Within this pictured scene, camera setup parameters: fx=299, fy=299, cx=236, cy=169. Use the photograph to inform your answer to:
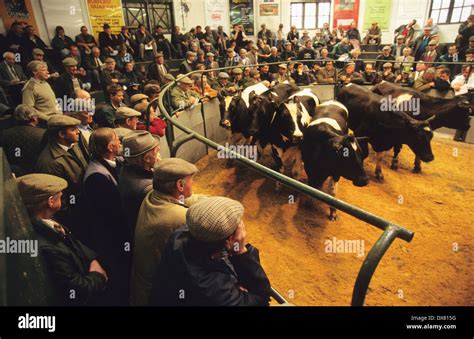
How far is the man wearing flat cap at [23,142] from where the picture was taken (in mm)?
3213

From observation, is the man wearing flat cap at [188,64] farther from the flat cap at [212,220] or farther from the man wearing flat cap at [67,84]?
the flat cap at [212,220]

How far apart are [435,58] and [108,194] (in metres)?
12.8

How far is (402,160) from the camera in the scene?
6703mm

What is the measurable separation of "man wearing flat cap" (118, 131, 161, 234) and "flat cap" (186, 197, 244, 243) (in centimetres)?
105

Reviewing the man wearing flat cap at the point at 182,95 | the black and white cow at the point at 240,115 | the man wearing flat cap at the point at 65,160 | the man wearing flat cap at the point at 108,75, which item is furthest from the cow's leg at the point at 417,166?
the man wearing flat cap at the point at 108,75

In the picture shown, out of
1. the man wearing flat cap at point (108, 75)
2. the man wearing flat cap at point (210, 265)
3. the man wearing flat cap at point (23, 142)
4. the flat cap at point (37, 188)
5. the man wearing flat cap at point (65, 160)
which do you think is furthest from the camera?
the man wearing flat cap at point (108, 75)

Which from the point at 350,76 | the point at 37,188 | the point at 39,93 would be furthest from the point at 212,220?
the point at 350,76

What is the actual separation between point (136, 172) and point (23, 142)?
1707 mm

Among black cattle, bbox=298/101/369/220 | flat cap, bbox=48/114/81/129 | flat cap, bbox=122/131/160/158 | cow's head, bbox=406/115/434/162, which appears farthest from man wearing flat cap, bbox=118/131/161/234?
cow's head, bbox=406/115/434/162

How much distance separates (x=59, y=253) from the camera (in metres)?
1.75

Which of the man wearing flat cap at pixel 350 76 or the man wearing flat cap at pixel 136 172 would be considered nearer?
the man wearing flat cap at pixel 136 172

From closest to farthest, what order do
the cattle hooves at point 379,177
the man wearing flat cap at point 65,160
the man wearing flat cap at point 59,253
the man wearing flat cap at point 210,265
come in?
the man wearing flat cap at point 210,265 → the man wearing flat cap at point 59,253 → the man wearing flat cap at point 65,160 → the cattle hooves at point 379,177

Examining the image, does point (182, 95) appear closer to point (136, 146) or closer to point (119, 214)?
point (136, 146)

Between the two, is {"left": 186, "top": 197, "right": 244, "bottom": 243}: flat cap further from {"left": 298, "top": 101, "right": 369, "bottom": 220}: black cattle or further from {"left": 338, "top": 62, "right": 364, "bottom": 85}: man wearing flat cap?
{"left": 338, "top": 62, "right": 364, "bottom": 85}: man wearing flat cap
